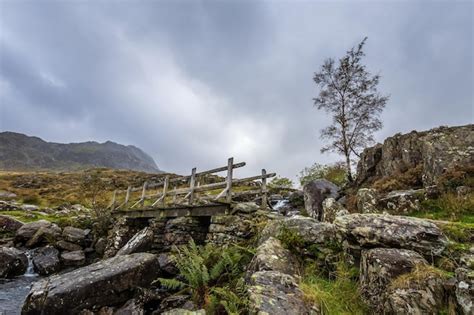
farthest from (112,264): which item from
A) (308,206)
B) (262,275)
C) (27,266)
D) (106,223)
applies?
(106,223)

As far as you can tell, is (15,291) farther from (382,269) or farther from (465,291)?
(465,291)

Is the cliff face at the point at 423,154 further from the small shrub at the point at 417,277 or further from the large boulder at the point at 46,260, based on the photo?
the large boulder at the point at 46,260

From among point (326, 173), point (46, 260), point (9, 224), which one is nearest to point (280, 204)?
point (326, 173)

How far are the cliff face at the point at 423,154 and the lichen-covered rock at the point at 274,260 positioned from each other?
26.3 ft

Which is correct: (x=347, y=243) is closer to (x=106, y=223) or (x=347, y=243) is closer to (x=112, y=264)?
(x=112, y=264)

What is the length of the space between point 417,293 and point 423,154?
10.6 meters

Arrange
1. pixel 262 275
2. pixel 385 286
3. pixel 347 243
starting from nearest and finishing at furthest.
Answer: pixel 385 286, pixel 262 275, pixel 347 243

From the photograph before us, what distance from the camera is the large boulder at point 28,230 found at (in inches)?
655

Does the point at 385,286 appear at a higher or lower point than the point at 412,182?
lower

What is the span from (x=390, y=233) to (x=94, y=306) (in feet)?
23.0

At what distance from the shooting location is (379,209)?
988 cm

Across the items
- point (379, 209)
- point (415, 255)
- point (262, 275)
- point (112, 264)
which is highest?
point (379, 209)

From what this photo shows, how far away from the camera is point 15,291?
1023 centimetres

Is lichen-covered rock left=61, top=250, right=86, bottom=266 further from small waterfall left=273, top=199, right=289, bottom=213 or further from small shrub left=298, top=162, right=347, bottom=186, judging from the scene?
small shrub left=298, top=162, right=347, bottom=186
